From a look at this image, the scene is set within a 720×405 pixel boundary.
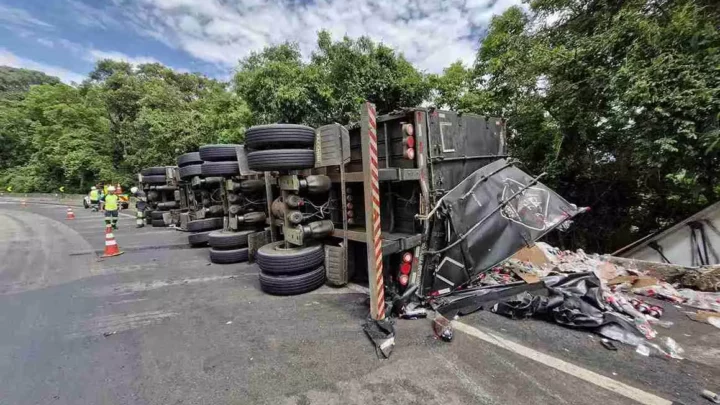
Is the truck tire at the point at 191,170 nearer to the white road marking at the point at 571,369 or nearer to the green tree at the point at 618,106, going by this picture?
the white road marking at the point at 571,369

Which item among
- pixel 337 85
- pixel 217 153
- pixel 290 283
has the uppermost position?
pixel 337 85

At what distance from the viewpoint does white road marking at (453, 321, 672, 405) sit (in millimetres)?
1863

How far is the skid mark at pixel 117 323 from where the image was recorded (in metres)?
3.07

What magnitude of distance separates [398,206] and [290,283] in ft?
5.83

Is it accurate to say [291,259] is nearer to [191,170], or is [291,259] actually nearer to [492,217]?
[492,217]

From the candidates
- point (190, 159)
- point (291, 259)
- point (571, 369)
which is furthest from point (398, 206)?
point (190, 159)

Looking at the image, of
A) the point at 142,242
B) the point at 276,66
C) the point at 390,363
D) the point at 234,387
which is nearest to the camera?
the point at 234,387

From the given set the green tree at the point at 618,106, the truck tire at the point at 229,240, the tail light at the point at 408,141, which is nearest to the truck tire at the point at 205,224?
the truck tire at the point at 229,240

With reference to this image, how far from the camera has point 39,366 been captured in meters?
2.47

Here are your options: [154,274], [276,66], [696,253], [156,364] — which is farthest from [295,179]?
[276,66]

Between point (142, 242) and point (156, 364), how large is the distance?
655cm

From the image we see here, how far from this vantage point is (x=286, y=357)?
98.0 inches

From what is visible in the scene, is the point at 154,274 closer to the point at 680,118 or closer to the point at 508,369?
the point at 508,369

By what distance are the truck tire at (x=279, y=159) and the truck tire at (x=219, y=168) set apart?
81.7 inches
